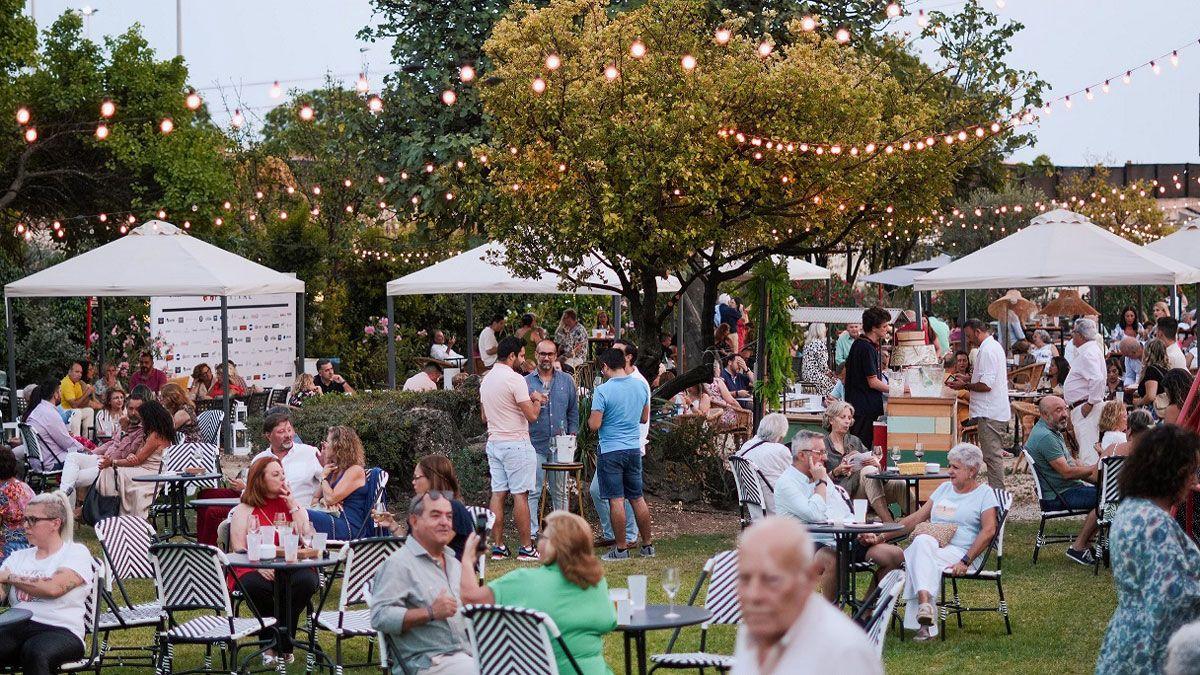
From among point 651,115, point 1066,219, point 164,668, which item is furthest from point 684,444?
point 164,668

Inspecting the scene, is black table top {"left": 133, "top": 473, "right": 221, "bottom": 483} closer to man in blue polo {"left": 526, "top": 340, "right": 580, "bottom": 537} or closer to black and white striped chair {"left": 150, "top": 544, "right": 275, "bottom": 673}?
man in blue polo {"left": 526, "top": 340, "right": 580, "bottom": 537}

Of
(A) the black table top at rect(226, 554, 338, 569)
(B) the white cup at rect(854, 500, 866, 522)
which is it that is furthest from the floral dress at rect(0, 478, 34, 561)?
(B) the white cup at rect(854, 500, 866, 522)

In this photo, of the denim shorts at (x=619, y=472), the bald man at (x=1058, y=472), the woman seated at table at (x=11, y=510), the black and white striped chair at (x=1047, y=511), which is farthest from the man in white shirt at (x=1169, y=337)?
the woman seated at table at (x=11, y=510)

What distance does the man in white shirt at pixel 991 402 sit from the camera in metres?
12.7

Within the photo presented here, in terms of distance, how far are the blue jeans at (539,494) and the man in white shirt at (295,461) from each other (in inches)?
88.0

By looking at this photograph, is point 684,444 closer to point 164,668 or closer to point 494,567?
point 494,567

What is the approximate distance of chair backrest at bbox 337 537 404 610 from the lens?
7441 millimetres

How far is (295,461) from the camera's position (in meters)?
9.83

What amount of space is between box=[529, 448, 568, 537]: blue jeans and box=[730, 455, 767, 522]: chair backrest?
6.64 ft

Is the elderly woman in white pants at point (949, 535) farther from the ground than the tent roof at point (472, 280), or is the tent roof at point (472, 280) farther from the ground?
the tent roof at point (472, 280)

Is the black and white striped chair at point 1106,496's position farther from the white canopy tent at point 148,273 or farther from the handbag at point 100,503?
the white canopy tent at point 148,273

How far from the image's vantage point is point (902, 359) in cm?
1386

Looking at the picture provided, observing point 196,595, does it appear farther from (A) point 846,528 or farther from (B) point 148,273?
(B) point 148,273

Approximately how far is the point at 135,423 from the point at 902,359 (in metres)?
6.81
